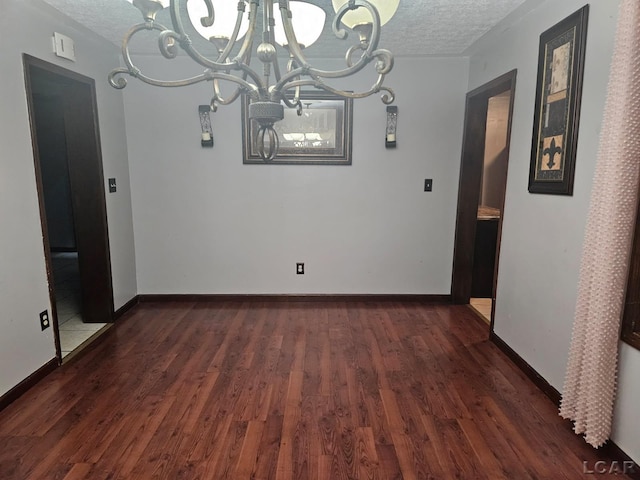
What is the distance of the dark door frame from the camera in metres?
3.54

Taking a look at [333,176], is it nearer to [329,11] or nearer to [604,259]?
[329,11]

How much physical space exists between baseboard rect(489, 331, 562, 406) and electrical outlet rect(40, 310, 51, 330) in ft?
10.3

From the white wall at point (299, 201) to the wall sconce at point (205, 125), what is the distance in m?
0.06

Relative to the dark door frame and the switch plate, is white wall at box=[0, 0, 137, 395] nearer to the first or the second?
the switch plate

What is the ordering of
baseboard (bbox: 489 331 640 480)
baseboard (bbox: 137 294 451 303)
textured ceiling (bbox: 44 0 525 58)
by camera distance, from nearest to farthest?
baseboard (bbox: 489 331 640 480)
textured ceiling (bbox: 44 0 525 58)
baseboard (bbox: 137 294 451 303)

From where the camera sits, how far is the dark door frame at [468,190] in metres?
3.54

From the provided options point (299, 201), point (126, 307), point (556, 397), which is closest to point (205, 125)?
point (299, 201)

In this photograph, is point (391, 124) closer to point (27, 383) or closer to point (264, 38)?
point (264, 38)

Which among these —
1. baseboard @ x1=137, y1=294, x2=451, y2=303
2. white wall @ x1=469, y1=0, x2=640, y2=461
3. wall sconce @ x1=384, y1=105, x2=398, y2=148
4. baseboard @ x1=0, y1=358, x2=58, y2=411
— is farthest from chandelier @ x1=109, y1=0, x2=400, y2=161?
baseboard @ x1=137, y1=294, x2=451, y2=303

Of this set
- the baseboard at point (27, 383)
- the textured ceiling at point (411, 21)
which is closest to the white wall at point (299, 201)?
the textured ceiling at point (411, 21)

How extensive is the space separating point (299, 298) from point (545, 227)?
7.64ft

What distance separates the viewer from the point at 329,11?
2.45 meters

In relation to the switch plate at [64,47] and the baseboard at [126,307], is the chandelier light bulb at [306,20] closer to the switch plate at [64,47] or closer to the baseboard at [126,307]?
the switch plate at [64,47]

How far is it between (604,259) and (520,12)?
1.76 meters
